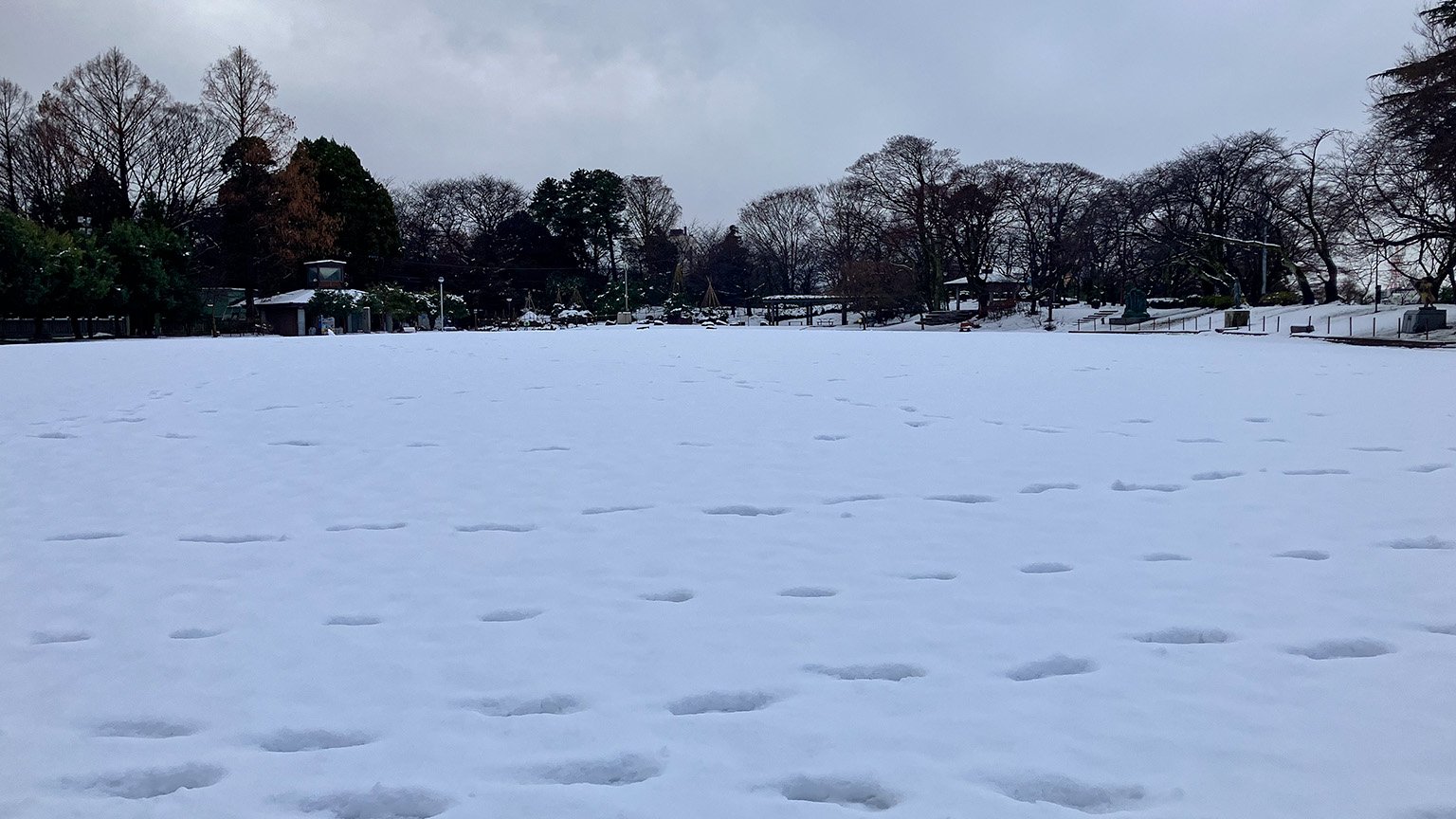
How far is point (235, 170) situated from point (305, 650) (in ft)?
183

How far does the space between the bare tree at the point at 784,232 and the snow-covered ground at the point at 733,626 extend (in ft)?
250

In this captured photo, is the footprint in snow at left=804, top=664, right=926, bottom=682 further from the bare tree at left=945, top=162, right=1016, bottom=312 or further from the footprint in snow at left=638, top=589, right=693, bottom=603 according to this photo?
the bare tree at left=945, top=162, right=1016, bottom=312

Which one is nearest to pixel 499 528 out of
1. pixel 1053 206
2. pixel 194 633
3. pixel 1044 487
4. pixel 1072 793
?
pixel 194 633

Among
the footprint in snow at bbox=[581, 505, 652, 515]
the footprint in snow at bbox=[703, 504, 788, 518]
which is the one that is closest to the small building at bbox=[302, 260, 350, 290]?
the footprint in snow at bbox=[581, 505, 652, 515]

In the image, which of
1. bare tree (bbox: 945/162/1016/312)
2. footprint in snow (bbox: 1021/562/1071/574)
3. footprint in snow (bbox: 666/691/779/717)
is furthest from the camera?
bare tree (bbox: 945/162/1016/312)

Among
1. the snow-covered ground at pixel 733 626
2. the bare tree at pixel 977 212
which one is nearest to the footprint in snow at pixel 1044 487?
the snow-covered ground at pixel 733 626

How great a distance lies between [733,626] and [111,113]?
2143 inches

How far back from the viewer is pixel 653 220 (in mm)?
84562

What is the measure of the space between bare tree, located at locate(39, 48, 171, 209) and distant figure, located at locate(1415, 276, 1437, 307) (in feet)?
176

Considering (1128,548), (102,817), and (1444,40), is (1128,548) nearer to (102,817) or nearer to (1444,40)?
(102,817)

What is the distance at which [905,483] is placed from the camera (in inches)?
234

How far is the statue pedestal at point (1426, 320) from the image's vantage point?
2973 centimetres

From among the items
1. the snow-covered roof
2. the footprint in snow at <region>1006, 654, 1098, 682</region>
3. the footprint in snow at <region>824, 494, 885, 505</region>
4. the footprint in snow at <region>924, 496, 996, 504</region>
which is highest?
the snow-covered roof

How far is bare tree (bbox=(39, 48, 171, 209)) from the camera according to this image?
45.8 m
